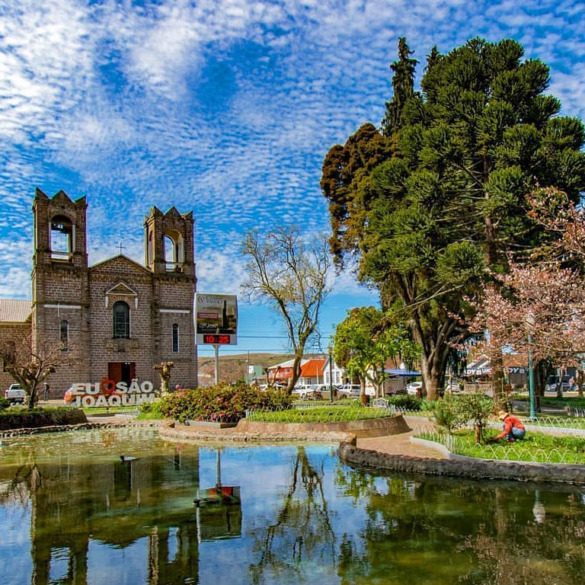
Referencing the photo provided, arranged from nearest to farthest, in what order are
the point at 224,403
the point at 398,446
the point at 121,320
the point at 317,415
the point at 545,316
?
the point at 545,316, the point at 398,446, the point at 317,415, the point at 224,403, the point at 121,320

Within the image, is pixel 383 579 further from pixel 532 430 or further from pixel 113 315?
pixel 113 315

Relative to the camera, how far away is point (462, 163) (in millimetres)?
23000

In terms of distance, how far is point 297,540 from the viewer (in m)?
7.95

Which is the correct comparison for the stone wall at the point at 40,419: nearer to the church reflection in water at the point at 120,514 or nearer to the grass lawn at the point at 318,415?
the grass lawn at the point at 318,415

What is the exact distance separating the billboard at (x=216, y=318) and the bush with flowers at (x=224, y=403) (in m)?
5.91

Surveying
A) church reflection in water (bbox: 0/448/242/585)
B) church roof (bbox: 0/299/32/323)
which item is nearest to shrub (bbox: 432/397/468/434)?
church reflection in water (bbox: 0/448/242/585)

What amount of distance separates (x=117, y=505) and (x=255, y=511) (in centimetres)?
246

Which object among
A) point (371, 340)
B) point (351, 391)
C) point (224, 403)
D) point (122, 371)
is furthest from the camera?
point (351, 391)

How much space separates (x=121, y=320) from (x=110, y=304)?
4.72ft

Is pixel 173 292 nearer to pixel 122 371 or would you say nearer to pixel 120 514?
pixel 122 371

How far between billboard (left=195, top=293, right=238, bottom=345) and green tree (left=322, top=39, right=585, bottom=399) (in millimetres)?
7844

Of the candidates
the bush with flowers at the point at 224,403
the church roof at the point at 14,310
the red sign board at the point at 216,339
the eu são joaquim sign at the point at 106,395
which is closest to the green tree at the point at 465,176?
the bush with flowers at the point at 224,403

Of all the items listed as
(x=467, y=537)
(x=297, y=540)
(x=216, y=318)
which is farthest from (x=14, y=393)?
(x=467, y=537)

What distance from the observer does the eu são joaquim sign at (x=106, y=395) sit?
34594 mm
